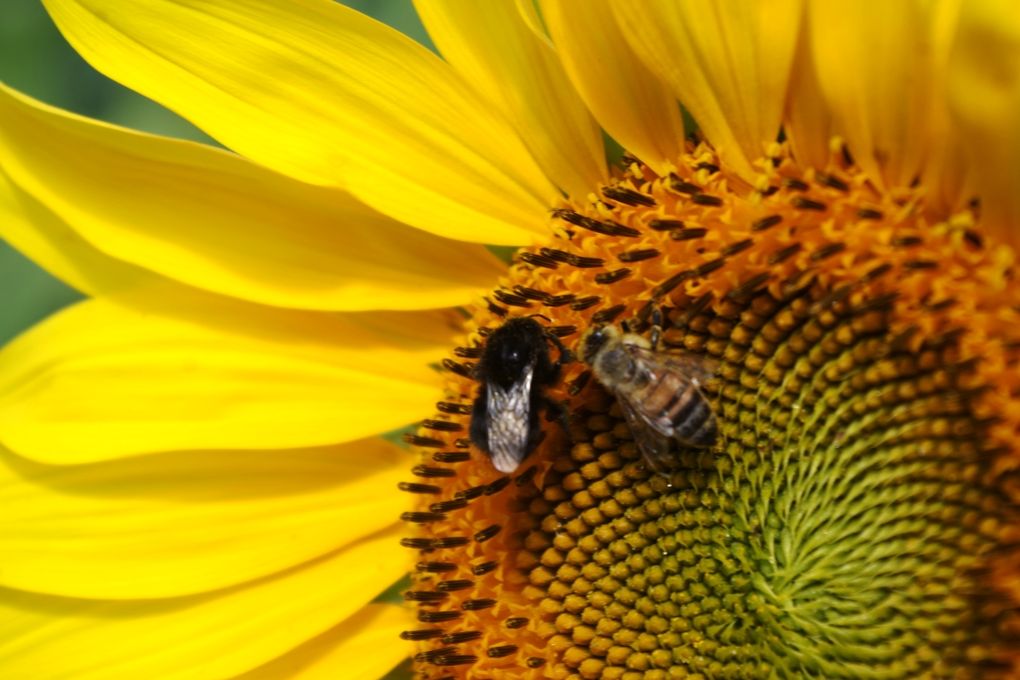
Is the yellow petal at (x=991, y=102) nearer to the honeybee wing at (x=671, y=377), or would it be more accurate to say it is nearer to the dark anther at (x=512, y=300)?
the honeybee wing at (x=671, y=377)

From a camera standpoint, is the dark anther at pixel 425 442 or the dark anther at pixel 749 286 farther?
the dark anther at pixel 425 442

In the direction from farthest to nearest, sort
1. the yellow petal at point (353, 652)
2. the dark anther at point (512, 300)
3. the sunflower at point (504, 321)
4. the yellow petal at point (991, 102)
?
the yellow petal at point (353, 652) < the dark anther at point (512, 300) < the sunflower at point (504, 321) < the yellow petal at point (991, 102)

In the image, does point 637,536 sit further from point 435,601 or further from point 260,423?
point 260,423

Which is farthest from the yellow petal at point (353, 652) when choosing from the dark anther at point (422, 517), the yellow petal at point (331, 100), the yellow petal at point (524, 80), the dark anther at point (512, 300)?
the yellow petal at point (524, 80)

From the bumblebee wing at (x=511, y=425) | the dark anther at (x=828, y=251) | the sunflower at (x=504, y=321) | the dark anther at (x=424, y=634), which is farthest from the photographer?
the dark anther at (x=424, y=634)

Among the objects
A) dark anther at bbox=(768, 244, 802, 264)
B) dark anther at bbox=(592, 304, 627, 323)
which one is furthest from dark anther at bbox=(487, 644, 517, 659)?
dark anther at bbox=(768, 244, 802, 264)

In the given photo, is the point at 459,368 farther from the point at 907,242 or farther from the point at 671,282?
the point at 907,242

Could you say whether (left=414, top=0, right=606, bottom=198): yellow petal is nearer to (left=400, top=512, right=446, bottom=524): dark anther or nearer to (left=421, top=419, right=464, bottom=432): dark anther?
(left=421, top=419, right=464, bottom=432): dark anther

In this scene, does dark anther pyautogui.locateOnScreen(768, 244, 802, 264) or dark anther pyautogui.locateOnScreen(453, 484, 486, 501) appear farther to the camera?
dark anther pyautogui.locateOnScreen(453, 484, 486, 501)
